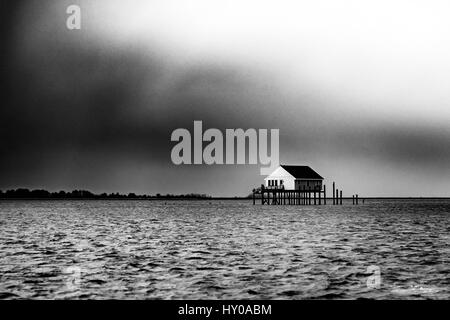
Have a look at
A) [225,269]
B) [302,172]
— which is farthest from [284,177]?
[225,269]

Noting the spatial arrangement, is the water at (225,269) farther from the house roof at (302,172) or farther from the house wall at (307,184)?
the house roof at (302,172)

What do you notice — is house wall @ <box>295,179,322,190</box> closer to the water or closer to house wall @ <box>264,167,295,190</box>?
house wall @ <box>264,167,295,190</box>

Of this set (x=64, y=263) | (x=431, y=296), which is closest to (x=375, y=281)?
(x=431, y=296)

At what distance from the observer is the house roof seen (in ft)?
372

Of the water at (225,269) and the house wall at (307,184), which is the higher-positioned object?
the house wall at (307,184)

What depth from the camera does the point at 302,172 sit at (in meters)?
116

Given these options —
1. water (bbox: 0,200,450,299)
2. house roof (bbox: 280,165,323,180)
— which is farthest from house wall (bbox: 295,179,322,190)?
water (bbox: 0,200,450,299)

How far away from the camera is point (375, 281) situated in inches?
851

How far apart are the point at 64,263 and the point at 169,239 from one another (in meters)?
15.2

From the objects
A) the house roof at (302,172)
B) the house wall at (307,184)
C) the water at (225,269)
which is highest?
the house roof at (302,172)

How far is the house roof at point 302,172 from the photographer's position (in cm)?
11346

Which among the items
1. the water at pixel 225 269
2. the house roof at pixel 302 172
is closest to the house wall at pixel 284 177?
the house roof at pixel 302 172

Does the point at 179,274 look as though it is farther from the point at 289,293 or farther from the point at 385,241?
the point at 385,241

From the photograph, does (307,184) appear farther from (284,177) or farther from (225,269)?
(225,269)
